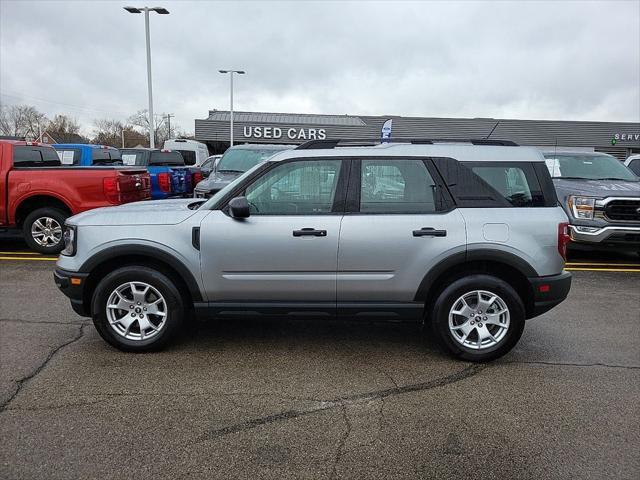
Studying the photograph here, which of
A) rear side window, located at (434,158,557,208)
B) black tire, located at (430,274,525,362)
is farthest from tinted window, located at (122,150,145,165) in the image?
black tire, located at (430,274,525,362)

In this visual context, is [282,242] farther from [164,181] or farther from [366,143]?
[164,181]

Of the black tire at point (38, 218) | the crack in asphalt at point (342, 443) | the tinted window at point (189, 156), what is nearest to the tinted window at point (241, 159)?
the black tire at point (38, 218)

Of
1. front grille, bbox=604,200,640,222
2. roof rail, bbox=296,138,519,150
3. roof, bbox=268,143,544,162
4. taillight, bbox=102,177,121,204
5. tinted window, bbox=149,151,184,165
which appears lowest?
front grille, bbox=604,200,640,222

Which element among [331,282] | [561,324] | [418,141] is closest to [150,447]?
[331,282]

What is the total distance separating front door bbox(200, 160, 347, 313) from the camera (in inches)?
159

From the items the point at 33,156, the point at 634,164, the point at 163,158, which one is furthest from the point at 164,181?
the point at 634,164

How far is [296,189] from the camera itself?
164 inches

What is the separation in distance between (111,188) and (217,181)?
266cm

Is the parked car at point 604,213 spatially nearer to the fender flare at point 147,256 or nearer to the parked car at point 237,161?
the parked car at point 237,161

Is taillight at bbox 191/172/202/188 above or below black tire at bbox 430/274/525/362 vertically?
above

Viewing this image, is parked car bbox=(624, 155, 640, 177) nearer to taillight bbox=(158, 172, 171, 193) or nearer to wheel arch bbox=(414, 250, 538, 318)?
wheel arch bbox=(414, 250, 538, 318)

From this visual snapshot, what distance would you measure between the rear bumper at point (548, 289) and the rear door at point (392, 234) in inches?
28.4

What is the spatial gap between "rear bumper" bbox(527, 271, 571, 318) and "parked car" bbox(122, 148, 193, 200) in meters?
10.4

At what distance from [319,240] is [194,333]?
172 cm
